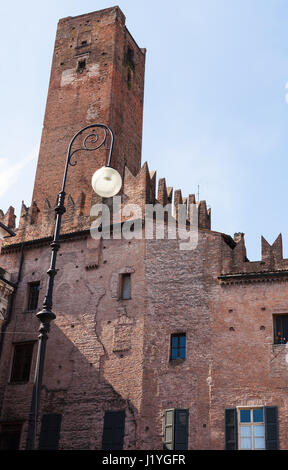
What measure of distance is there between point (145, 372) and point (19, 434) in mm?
5019

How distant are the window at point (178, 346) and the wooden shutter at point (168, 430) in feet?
5.90

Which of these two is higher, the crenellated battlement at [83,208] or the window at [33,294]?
the crenellated battlement at [83,208]

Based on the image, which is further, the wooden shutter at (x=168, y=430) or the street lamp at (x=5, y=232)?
the street lamp at (x=5, y=232)

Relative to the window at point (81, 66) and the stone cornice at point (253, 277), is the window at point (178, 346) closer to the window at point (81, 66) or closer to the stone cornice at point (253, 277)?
the stone cornice at point (253, 277)

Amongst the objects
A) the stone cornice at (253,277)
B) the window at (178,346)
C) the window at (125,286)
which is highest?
the window at (125,286)

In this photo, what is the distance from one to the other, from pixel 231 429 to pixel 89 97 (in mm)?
16394

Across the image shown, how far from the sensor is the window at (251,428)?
18891 mm

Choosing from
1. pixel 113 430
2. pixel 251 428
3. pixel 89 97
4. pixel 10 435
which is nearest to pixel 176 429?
pixel 113 430

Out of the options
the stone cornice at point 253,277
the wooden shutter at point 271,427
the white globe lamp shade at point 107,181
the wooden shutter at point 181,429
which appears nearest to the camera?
the white globe lamp shade at point 107,181

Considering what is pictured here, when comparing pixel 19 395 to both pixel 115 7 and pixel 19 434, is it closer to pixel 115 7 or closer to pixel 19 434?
pixel 19 434

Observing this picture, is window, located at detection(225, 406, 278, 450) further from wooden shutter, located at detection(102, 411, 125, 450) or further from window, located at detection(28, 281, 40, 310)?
window, located at detection(28, 281, 40, 310)

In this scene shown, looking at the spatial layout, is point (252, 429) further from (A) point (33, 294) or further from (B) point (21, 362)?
(A) point (33, 294)

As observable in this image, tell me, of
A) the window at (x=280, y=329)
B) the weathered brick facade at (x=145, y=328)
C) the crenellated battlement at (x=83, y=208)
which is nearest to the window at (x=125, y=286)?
the weathered brick facade at (x=145, y=328)
